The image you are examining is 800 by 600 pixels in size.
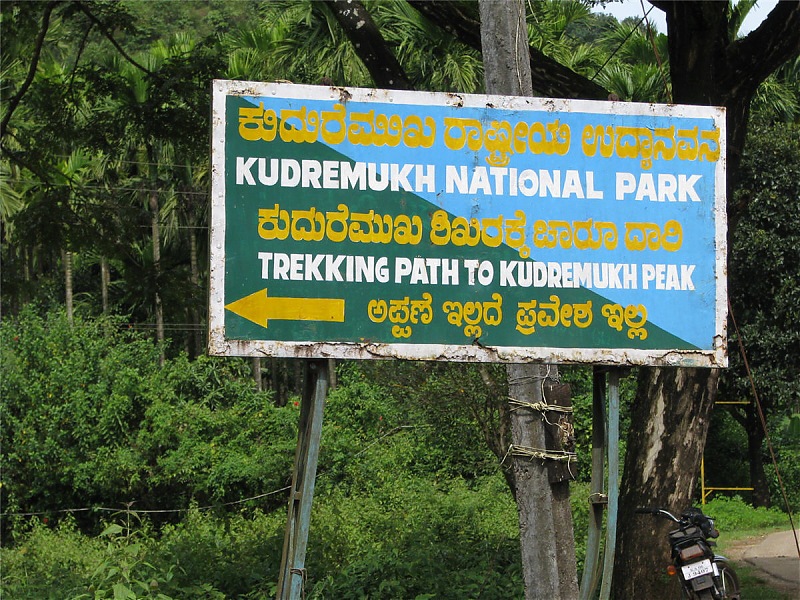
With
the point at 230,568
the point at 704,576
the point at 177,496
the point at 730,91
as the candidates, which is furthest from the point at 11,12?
the point at 177,496

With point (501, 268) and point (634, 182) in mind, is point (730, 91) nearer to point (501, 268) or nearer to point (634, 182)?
point (634, 182)

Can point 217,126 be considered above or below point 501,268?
above

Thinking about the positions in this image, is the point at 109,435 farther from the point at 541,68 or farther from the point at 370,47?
the point at 541,68

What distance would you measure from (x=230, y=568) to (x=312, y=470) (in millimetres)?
5511

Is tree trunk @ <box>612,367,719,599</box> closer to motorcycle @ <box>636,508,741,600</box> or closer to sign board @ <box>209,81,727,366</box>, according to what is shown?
motorcycle @ <box>636,508,741,600</box>

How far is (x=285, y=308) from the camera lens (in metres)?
3.93

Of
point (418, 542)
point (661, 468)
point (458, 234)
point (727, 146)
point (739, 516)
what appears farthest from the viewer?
point (739, 516)

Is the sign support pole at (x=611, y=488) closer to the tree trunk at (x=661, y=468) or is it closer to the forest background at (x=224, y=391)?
the tree trunk at (x=661, y=468)

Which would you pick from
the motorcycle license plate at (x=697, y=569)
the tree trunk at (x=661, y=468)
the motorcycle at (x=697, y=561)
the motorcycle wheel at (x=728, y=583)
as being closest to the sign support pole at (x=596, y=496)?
the motorcycle at (x=697, y=561)

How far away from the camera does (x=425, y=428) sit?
12711 millimetres

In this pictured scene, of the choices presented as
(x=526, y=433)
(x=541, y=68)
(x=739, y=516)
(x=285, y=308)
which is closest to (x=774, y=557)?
(x=739, y=516)

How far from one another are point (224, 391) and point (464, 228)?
18.0 metres

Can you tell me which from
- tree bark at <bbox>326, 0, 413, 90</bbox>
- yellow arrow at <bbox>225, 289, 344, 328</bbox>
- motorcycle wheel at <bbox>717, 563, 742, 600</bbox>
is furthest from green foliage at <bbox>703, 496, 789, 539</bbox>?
yellow arrow at <bbox>225, 289, 344, 328</bbox>

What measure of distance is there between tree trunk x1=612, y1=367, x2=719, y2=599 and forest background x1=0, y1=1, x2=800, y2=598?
3.32ft
